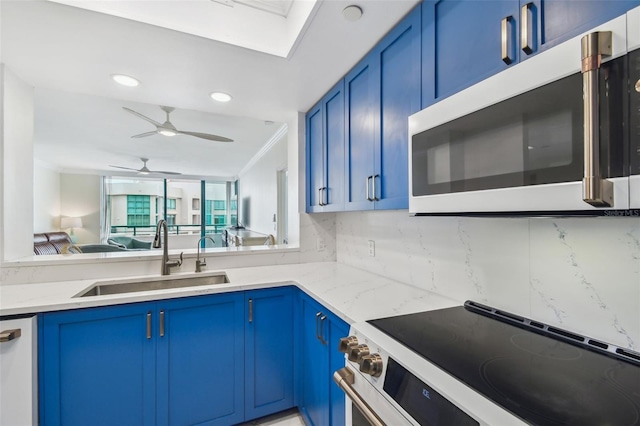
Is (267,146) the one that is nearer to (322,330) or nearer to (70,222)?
(322,330)

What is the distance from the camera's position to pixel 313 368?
155 cm

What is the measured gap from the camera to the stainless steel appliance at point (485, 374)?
588 mm

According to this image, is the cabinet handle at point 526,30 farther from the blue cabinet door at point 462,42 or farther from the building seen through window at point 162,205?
the building seen through window at point 162,205

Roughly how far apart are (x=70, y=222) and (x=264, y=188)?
4778 mm

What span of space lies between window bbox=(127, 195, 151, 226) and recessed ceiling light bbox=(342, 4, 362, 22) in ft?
26.3

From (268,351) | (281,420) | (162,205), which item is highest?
(162,205)

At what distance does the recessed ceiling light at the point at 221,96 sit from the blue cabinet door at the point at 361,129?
35.4 inches

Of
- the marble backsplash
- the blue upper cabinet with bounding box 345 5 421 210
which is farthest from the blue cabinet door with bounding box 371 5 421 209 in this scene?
the marble backsplash

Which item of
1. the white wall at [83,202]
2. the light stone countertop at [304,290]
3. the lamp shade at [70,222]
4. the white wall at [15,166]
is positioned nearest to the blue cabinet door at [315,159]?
A: the light stone countertop at [304,290]

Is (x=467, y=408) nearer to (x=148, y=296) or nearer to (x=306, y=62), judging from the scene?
(x=148, y=296)

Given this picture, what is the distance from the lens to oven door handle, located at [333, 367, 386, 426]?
2.77 ft

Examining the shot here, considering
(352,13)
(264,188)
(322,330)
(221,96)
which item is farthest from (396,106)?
(264,188)

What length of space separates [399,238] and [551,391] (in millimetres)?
1114

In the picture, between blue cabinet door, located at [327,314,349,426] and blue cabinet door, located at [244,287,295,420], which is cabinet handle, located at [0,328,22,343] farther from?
blue cabinet door, located at [327,314,349,426]
